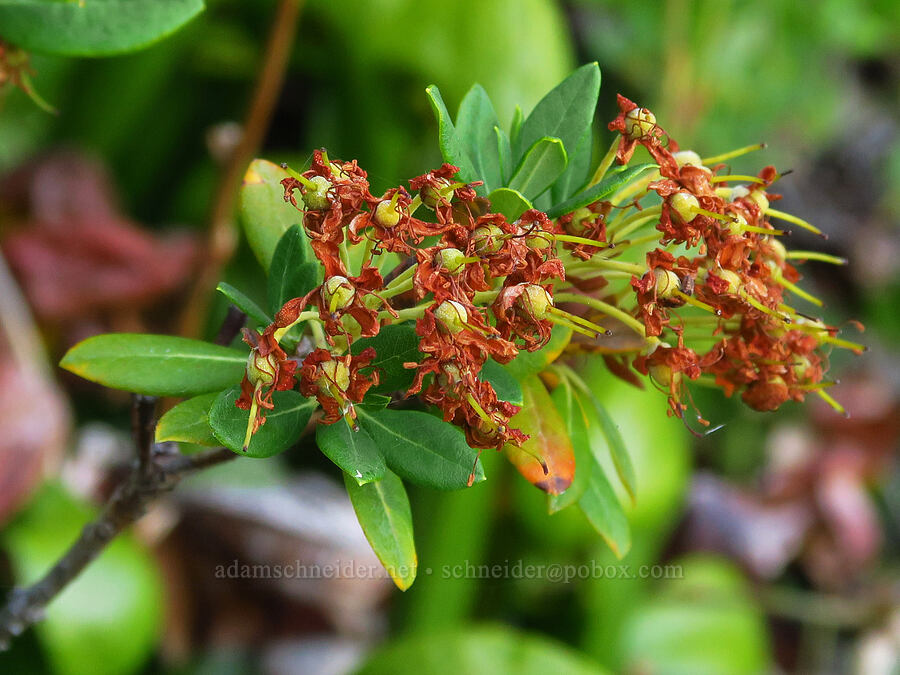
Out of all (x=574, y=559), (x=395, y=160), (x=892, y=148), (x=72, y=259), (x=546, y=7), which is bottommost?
(x=574, y=559)

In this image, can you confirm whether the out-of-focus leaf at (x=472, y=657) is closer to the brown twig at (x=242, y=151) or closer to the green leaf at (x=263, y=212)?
the brown twig at (x=242, y=151)

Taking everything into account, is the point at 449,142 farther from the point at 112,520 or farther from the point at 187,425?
the point at 112,520

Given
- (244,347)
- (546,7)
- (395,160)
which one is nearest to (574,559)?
(395,160)

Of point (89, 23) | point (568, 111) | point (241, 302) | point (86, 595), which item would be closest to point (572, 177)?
point (568, 111)

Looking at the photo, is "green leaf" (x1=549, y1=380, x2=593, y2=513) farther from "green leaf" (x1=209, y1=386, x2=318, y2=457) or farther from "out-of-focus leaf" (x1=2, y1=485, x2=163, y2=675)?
"out-of-focus leaf" (x1=2, y1=485, x2=163, y2=675)

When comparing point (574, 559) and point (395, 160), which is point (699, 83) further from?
point (574, 559)

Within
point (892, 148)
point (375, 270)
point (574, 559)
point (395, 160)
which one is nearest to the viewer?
point (375, 270)

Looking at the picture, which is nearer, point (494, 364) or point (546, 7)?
point (494, 364)
